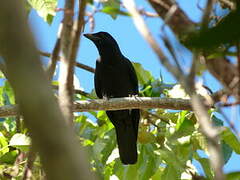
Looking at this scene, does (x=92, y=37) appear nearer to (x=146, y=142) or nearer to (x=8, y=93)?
(x=8, y=93)

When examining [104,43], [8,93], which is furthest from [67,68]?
[104,43]

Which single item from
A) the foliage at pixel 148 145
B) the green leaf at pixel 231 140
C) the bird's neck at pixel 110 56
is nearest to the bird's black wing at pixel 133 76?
the bird's neck at pixel 110 56

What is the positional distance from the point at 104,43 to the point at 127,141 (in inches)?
56.7

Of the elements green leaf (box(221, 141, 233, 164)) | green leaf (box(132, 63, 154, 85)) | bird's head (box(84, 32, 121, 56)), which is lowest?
green leaf (box(221, 141, 233, 164))

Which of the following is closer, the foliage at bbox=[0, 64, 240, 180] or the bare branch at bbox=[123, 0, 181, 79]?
the bare branch at bbox=[123, 0, 181, 79]

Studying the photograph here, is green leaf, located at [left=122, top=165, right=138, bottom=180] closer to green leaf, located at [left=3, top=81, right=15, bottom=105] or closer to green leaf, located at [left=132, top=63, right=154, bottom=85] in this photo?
green leaf, located at [left=132, top=63, right=154, bottom=85]

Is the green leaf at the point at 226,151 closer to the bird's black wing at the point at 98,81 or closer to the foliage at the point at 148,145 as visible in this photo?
the foliage at the point at 148,145

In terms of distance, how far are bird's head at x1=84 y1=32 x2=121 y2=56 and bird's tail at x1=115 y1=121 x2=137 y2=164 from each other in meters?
1.00

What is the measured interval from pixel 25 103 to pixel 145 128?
3.69 m

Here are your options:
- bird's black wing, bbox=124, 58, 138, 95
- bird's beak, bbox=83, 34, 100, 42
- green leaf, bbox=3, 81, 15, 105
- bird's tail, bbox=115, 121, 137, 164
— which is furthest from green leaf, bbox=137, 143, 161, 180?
bird's beak, bbox=83, 34, 100, 42

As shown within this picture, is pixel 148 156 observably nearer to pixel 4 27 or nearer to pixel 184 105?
pixel 184 105

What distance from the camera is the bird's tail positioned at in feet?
17.1

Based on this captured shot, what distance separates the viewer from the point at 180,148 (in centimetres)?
363

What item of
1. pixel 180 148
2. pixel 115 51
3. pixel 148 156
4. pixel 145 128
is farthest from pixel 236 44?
pixel 115 51
